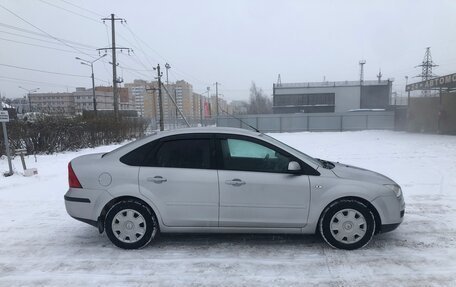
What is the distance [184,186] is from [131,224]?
2.76 feet

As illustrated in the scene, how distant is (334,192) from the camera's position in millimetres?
4316

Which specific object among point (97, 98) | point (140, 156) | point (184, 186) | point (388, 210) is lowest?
point (388, 210)

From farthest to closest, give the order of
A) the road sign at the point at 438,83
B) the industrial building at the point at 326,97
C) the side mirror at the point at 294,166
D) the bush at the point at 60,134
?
the industrial building at the point at 326,97, the road sign at the point at 438,83, the bush at the point at 60,134, the side mirror at the point at 294,166

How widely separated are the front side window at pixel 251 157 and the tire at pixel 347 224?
784mm

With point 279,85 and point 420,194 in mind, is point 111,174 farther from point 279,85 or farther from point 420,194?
point 279,85

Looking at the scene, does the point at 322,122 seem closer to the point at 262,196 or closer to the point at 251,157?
the point at 251,157

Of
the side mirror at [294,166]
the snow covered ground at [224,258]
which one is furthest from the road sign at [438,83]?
the side mirror at [294,166]

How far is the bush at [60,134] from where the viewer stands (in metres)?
14.3

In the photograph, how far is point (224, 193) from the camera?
172 inches

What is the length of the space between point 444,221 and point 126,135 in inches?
842

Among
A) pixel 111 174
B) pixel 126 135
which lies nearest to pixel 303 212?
pixel 111 174

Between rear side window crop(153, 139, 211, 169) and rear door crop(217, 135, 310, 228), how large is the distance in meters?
0.26

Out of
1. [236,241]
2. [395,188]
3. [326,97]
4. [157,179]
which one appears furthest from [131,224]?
[326,97]

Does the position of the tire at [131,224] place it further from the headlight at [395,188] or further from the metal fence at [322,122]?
the metal fence at [322,122]
